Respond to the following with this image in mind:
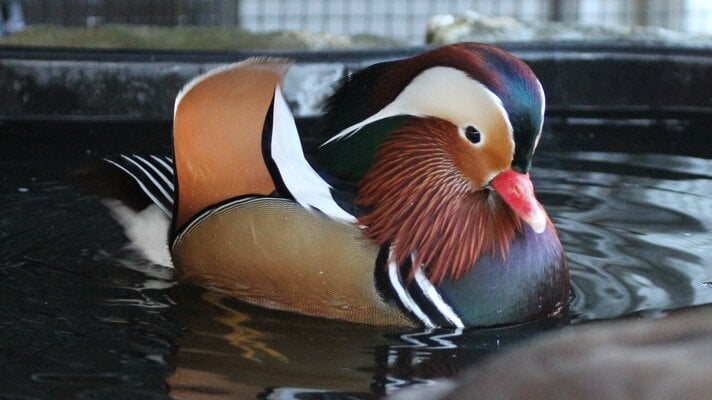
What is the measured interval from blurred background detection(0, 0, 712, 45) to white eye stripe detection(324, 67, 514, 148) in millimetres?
2921

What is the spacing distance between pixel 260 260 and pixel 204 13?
3.47m

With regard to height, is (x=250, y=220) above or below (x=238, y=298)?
above

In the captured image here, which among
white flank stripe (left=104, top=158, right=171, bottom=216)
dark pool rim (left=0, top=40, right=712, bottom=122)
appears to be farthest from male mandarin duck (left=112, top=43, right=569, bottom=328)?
dark pool rim (left=0, top=40, right=712, bottom=122)

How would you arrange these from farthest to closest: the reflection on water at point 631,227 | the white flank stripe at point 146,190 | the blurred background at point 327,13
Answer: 1. the blurred background at point 327,13
2. the white flank stripe at point 146,190
3. the reflection on water at point 631,227

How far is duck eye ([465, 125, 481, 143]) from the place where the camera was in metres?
1.85

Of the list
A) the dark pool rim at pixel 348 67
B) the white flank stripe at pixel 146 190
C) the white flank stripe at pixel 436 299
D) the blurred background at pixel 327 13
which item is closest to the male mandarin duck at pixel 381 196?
the white flank stripe at pixel 436 299

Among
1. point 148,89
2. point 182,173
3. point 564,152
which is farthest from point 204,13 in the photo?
point 182,173

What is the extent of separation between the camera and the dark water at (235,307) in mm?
1678

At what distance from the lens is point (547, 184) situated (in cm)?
278

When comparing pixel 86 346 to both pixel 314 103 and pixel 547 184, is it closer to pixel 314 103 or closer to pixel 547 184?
pixel 547 184

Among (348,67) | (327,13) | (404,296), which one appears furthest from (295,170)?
(327,13)

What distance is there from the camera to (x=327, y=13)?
5219 mm

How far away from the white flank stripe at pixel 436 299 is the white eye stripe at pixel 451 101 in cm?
23

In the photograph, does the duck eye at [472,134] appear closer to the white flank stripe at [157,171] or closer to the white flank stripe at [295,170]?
the white flank stripe at [295,170]
